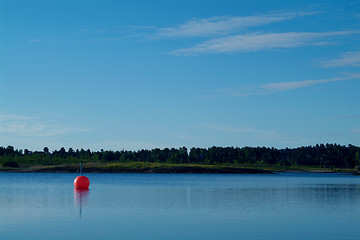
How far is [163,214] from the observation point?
44.2 m

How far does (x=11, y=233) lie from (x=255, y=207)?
2499cm

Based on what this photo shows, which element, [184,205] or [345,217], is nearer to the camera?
[345,217]

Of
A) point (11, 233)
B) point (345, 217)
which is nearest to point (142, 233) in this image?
point (11, 233)

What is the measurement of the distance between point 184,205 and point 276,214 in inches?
441

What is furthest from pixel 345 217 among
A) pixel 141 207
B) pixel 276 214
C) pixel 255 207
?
pixel 141 207

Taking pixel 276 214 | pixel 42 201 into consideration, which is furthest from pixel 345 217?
pixel 42 201

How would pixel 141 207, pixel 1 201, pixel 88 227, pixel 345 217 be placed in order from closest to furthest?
pixel 88 227
pixel 345 217
pixel 141 207
pixel 1 201

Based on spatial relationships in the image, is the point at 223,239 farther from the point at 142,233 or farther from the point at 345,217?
the point at 345,217

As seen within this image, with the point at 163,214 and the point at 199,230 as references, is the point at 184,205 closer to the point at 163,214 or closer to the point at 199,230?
the point at 163,214

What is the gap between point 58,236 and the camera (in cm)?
3189

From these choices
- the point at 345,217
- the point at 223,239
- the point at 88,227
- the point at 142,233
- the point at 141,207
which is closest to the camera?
the point at 223,239

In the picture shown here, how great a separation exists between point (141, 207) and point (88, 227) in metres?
14.6

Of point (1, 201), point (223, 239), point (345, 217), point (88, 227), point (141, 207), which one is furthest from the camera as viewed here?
point (1, 201)

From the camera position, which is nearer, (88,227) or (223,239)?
(223,239)
